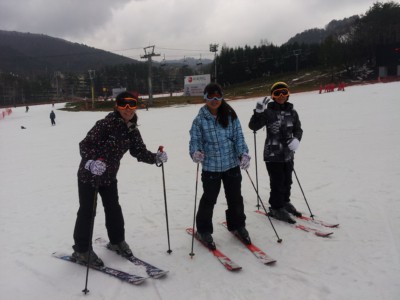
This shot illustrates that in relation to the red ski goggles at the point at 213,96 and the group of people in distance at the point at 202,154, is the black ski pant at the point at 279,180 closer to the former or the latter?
the group of people in distance at the point at 202,154

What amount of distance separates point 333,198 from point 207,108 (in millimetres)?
3237

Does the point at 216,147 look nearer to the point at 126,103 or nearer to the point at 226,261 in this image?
the point at 126,103

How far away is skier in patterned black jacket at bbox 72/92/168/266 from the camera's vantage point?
3.51 metres

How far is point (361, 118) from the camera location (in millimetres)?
15141

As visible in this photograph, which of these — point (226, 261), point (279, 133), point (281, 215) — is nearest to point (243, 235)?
point (226, 261)

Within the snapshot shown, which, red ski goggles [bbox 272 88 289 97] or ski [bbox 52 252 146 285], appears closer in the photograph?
ski [bbox 52 252 146 285]

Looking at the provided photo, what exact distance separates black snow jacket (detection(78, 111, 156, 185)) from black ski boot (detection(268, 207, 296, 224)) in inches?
97.7

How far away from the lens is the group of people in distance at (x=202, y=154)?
141 inches

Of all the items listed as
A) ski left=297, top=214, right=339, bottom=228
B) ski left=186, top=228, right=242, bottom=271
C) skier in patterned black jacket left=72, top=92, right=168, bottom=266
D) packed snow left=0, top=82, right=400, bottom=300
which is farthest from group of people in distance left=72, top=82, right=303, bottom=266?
ski left=297, top=214, right=339, bottom=228

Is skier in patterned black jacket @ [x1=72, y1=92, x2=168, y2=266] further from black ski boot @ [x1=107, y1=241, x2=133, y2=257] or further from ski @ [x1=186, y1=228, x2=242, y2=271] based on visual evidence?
ski @ [x1=186, y1=228, x2=242, y2=271]

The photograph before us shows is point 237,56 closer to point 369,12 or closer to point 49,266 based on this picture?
point 369,12

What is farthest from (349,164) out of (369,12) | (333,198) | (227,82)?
(227,82)

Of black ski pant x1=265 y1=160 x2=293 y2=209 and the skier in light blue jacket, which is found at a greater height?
the skier in light blue jacket

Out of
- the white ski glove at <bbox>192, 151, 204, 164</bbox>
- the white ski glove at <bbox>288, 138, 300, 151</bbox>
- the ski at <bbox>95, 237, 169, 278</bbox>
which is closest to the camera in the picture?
the ski at <bbox>95, 237, 169, 278</bbox>
